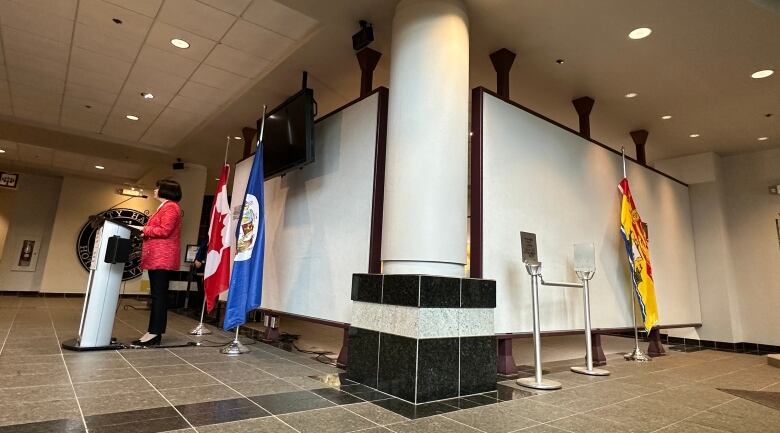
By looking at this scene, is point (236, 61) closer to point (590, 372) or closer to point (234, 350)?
point (234, 350)

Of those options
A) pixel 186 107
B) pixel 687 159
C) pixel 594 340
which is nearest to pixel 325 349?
pixel 594 340

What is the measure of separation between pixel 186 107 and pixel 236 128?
87 cm

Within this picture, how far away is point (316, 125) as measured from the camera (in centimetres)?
468

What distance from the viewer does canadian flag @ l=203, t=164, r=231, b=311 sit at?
14.7ft

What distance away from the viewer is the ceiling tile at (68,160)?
881 centimetres

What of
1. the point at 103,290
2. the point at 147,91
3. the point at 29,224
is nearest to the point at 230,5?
the point at 147,91

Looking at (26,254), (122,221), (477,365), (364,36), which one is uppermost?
(364,36)

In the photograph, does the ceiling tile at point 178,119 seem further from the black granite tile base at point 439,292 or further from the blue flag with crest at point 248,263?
the black granite tile base at point 439,292

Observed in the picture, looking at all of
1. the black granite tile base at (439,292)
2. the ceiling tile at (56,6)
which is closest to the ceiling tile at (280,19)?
the ceiling tile at (56,6)

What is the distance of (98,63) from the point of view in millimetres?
4820

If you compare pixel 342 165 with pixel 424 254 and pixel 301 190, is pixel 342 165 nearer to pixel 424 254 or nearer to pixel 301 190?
pixel 301 190

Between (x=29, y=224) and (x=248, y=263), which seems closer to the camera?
(x=248, y=263)

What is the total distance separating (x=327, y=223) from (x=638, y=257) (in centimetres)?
365

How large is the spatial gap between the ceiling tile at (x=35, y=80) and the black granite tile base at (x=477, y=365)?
6140 millimetres
